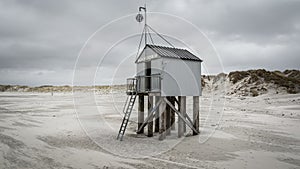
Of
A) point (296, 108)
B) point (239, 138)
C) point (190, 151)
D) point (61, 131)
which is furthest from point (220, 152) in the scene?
point (296, 108)

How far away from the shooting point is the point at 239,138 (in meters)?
14.9

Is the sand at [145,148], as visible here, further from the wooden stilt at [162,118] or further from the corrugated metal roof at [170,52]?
the corrugated metal roof at [170,52]

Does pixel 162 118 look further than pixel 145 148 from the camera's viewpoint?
Yes

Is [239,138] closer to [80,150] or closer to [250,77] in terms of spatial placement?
[80,150]

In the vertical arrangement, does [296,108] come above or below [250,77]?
below

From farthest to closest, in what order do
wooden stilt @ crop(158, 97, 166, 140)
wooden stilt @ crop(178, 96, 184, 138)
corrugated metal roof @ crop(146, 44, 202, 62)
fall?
wooden stilt @ crop(178, 96, 184, 138), corrugated metal roof @ crop(146, 44, 202, 62), wooden stilt @ crop(158, 97, 166, 140)

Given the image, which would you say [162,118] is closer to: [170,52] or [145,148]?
[145,148]

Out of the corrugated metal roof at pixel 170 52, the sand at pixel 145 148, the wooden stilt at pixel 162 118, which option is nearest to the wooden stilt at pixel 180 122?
the sand at pixel 145 148

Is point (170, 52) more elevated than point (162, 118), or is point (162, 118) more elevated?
point (170, 52)

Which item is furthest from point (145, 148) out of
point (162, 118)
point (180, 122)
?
point (180, 122)

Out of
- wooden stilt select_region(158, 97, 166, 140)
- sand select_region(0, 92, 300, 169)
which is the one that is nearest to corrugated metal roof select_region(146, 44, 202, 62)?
wooden stilt select_region(158, 97, 166, 140)

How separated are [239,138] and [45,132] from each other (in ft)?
45.4

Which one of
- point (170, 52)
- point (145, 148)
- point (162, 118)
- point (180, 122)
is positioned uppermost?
point (170, 52)

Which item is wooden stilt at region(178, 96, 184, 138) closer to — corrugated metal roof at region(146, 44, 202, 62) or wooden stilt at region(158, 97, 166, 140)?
wooden stilt at region(158, 97, 166, 140)
